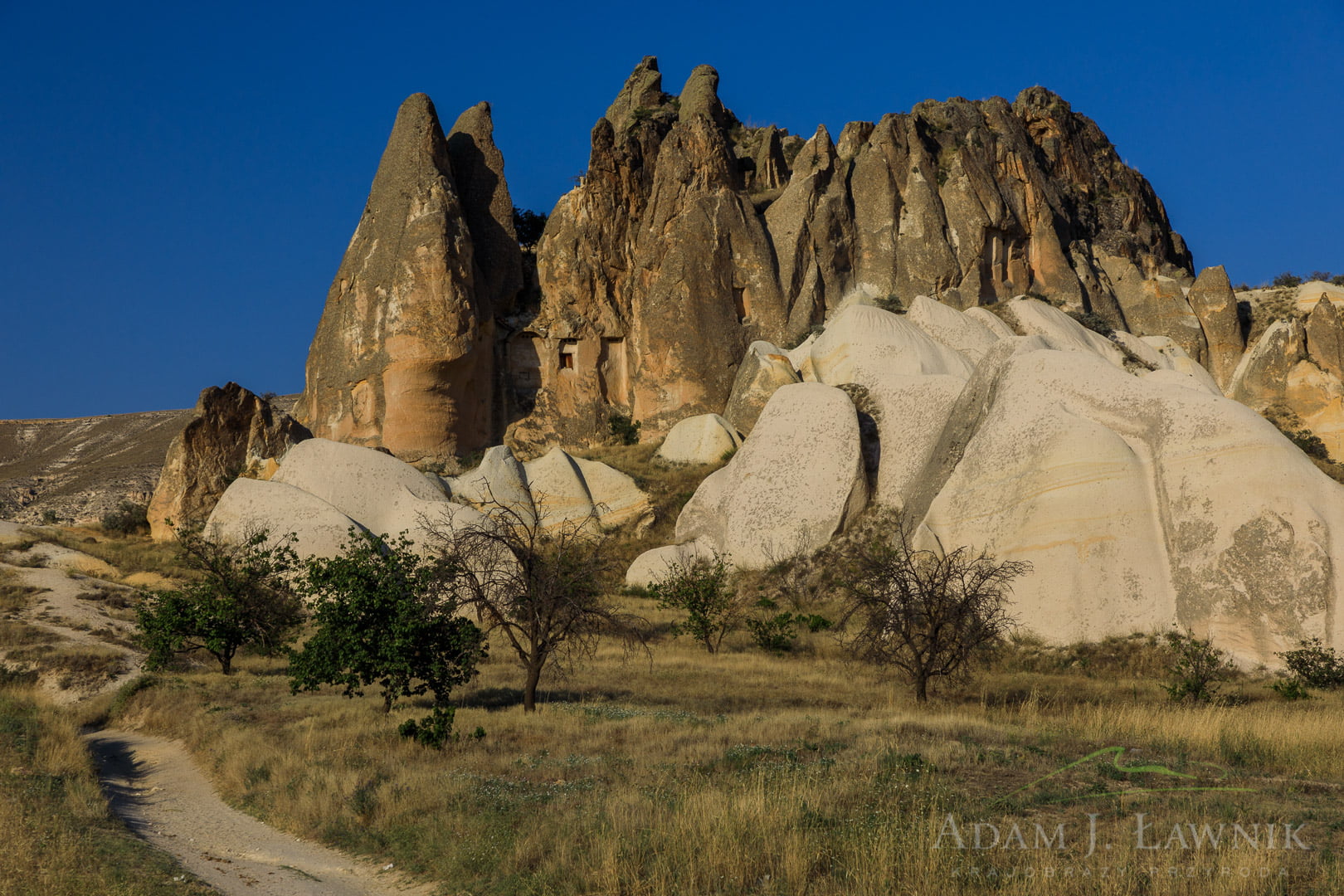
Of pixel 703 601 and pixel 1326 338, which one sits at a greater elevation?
pixel 1326 338

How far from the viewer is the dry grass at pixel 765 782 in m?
6.09

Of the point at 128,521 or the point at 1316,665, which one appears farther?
the point at 128,521

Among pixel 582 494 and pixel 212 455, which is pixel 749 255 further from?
pixel 212 455

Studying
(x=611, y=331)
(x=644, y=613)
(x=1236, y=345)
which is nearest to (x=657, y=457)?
(x=611, y=331)

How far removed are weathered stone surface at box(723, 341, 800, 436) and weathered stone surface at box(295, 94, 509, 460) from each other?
992 cm

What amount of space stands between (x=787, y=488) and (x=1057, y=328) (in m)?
15.0

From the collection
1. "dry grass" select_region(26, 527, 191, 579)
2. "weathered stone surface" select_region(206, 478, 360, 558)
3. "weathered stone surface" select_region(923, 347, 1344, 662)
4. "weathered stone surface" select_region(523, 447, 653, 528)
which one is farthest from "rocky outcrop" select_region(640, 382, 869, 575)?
"dry grass" select_region(26, 527, 191, 579)

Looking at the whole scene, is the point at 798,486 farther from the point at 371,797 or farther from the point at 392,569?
the point at 371,797

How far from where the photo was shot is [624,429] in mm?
40125

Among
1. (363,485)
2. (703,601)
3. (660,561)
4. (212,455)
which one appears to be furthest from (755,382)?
(212,455)

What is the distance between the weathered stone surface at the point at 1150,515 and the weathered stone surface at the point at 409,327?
21.4m

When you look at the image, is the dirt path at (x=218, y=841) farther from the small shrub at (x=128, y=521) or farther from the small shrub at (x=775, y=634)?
the small shrub at (x=128, y=521)

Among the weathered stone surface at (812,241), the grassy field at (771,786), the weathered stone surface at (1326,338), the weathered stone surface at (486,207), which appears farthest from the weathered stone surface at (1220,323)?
the grassy field at (771,786)

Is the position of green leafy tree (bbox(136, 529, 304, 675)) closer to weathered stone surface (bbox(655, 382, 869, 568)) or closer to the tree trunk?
the tree trunk
